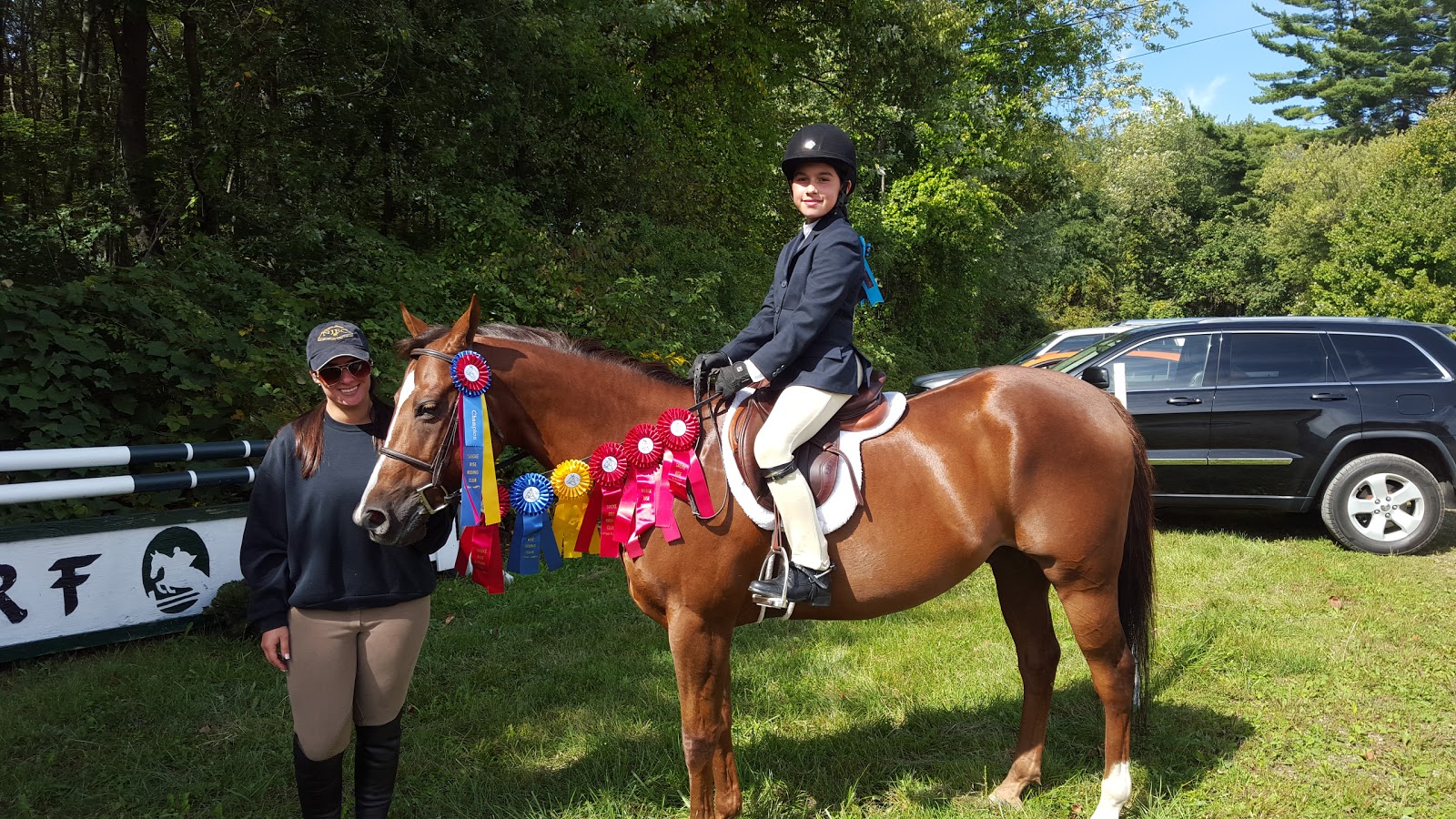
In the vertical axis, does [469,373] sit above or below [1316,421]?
above

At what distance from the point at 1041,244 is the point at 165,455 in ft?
75.5

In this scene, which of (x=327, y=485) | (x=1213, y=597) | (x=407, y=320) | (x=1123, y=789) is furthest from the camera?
(x=1213, y=597)

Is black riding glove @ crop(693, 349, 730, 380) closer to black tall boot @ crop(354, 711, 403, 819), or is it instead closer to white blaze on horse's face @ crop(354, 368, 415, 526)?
white blaze on horse's face @ crop(354, 368, 415, 526)

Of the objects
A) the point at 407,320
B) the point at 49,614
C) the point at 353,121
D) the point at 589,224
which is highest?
the point at 353,121

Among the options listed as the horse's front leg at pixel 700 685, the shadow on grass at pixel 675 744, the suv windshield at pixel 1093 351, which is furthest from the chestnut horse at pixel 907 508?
the suv windshield at pixel 1093 351

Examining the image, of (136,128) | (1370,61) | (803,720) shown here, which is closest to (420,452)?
(803,720)

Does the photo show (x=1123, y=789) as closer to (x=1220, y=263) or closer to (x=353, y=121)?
(x=353, y=121)

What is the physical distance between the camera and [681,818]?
3295 mm

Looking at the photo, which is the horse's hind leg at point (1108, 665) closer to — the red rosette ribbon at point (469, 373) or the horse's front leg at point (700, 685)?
the horse's front leg at point (700, 685)

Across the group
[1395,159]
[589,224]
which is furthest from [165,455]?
[1395,159]

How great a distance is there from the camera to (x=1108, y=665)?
330 centimetres

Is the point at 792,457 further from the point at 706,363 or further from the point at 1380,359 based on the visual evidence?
the point at 1380,359

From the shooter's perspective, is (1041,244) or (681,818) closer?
(681,818)

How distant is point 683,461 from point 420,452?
0.90m
